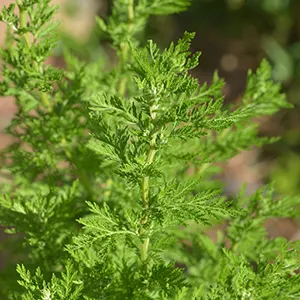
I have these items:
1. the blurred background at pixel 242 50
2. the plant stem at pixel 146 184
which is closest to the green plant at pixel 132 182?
the plant stem at pixel 146 184

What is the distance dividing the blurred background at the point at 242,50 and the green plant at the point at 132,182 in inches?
79.3

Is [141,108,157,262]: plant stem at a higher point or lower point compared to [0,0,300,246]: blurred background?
lower

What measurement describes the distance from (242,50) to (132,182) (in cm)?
378

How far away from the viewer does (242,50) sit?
437cm

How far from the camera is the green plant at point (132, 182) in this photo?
0.85 meters

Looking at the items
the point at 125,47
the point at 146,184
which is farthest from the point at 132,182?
the point at 125,47

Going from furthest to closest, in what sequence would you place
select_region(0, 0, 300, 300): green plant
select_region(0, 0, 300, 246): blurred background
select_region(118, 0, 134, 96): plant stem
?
1. select_region(0, 0, 300, 246): blurred background
2. select_region(118, 0, 134, 96): plant stem
3. select_region(0, 0, 300, 300): green plant

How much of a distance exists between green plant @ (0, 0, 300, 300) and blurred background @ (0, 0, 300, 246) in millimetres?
2014

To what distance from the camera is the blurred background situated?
350 cm

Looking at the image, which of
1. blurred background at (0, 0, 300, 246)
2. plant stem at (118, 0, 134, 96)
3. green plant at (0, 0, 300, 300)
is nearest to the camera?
green plant at (0, 0, 300, 300)

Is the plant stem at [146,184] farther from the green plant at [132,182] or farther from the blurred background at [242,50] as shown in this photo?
the blurred background at [242,50]

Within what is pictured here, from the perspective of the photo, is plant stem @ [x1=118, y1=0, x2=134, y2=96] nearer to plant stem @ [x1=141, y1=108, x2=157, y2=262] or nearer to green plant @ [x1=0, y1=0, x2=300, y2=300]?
green plant @ [x1=0, y1=0, x2=300, y2=300]

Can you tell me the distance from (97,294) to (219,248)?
487 millimetres

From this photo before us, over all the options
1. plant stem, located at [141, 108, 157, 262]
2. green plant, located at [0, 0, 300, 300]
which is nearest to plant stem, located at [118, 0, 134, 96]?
green plant, located at [0, 0, 300, 300]
